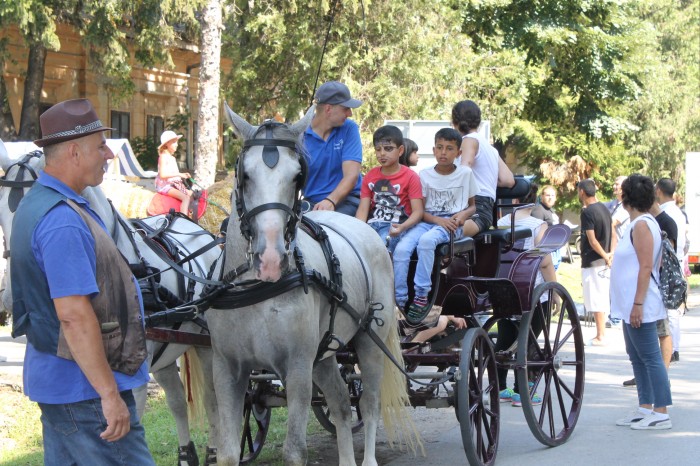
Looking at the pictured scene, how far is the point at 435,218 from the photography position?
22.6 ft

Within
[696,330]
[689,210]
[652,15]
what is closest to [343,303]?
[696,330]

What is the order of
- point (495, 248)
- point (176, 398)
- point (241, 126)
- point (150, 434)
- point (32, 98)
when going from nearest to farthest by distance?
point (241, 126) → point (176, 398) → point (495, 248) → point (150, 434) → point (32, 98)

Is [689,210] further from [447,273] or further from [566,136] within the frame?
[447,273]

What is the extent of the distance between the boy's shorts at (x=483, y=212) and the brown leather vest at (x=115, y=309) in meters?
4.18

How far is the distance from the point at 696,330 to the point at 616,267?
7.70m

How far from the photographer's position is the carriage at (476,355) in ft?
21.5

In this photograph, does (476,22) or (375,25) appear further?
(476,22)

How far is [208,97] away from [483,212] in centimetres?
971

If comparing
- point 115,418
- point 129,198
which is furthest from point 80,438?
point 129,198

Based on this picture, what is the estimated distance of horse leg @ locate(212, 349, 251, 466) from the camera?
5.04 meters

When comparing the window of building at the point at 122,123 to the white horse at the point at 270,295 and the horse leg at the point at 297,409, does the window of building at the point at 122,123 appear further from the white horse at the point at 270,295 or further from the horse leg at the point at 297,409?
the horse leg at the point at 297,409

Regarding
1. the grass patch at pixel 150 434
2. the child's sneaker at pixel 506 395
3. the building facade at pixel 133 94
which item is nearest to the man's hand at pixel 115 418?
the grass patch at pixel 150 434

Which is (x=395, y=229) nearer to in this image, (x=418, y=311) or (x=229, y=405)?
(x=418, y=311)

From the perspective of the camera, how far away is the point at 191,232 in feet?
22.7
